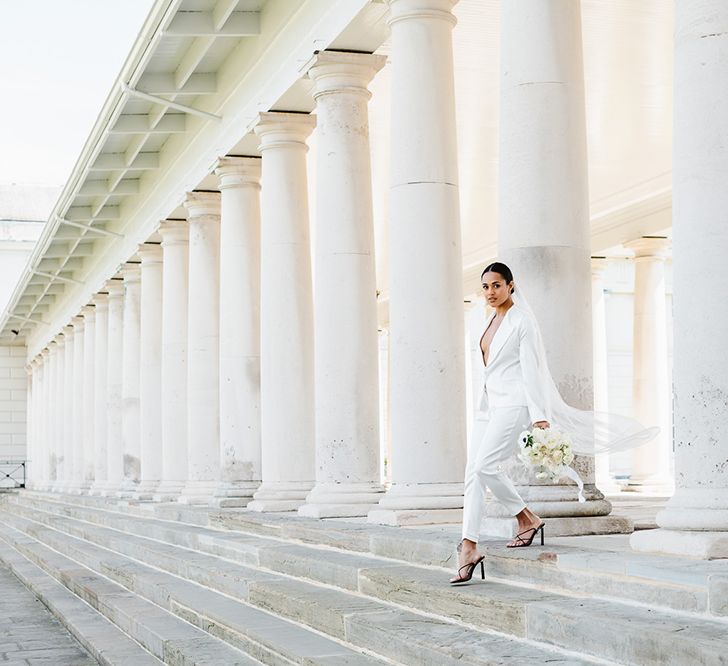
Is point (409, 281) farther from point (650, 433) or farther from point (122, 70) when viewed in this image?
point (122, 70)

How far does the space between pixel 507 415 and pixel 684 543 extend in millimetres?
2606

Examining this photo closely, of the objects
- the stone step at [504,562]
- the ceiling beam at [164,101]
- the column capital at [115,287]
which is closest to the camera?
the stone step at [504,562]

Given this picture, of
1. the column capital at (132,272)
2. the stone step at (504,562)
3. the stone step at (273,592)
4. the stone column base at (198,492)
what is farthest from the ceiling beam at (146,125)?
the stone step at (504,562)

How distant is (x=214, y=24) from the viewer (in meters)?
31.2

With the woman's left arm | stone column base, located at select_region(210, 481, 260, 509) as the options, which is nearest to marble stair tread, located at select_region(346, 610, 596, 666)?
the woman's left arm

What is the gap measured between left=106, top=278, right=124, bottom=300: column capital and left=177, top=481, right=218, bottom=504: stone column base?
1964 centimetres

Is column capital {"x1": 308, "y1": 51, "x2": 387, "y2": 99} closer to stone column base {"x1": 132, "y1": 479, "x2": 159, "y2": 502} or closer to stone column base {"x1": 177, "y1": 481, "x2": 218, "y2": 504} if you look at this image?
stone column base {"x1": 177, "y1": 481, "x2": 218, "y2": 504}

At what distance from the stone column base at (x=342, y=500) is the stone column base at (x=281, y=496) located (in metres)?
3.30

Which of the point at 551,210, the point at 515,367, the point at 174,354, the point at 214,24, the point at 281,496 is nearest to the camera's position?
the point at 515,367

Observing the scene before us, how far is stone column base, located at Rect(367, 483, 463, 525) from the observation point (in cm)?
2122

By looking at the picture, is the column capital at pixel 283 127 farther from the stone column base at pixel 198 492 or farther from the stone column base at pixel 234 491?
the stone column base at pixel 198 492

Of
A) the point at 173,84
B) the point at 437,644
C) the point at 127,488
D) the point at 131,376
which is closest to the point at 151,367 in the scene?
the point at 131,376

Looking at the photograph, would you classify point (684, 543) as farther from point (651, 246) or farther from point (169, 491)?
point (651, 246)

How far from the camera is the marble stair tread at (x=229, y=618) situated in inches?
591
